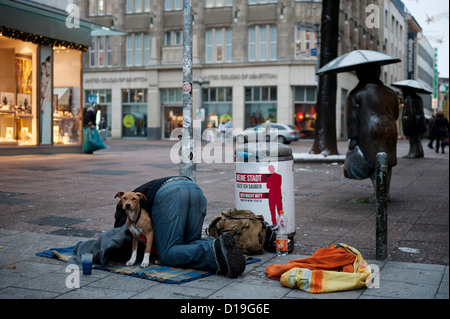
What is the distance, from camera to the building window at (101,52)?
44.2m

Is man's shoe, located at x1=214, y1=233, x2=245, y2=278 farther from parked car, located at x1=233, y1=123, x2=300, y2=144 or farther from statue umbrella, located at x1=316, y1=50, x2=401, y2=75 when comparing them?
parked car, located at x1=233, y1=123, x2=300, y2=144

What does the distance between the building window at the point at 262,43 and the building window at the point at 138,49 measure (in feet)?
27.7

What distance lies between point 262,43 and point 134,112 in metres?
11.9

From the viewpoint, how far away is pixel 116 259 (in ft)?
17.3

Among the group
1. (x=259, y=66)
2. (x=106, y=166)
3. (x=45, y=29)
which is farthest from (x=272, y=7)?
(x=106, y=166)

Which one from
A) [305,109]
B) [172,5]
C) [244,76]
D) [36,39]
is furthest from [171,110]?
[36,39]

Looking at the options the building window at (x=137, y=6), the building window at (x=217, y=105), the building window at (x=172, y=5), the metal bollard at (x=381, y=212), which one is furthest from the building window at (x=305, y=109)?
the metal bollard at (x=381, y=212)

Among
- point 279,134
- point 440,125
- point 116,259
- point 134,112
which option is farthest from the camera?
point 134,112

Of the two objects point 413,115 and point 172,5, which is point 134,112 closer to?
point 172,5

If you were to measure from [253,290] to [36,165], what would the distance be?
12.2 m

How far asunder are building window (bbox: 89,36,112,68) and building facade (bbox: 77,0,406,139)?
80 millimetres

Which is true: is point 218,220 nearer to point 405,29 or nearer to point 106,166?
point 106,166

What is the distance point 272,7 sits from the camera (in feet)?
131
